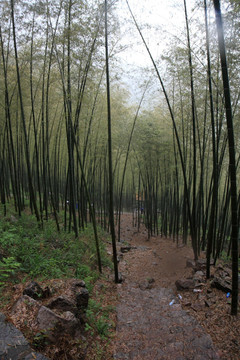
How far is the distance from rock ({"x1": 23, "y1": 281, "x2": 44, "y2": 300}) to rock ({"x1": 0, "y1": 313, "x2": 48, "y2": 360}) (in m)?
0.41

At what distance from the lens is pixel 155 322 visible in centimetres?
264

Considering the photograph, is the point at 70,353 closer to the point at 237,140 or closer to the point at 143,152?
the point at 237,140

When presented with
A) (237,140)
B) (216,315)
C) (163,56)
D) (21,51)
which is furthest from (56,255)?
(237,140)

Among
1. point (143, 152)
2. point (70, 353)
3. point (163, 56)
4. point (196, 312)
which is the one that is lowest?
point (196, 312)

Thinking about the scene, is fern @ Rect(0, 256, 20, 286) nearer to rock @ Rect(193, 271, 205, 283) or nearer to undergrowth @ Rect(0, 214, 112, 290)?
undergrowth @ Rect(0, 214, 112, 290)

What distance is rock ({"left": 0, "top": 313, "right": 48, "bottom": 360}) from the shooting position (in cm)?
138

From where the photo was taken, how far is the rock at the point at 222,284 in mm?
3010

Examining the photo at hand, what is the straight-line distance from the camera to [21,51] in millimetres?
4609

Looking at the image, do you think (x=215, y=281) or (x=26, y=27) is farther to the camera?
(x=26, y=27)

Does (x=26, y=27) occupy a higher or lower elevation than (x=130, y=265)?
higher

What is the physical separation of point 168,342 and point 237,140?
14.9 feet

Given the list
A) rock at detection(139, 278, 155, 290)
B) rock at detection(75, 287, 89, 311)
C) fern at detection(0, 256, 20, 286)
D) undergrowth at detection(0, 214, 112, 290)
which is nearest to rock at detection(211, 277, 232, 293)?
rock at detection(139, 278, 155, 290)

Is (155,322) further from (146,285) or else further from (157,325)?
(146,285)

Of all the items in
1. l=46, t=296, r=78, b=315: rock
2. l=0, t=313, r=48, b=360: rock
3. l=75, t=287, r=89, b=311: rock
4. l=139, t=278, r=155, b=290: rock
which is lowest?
l=139, t=278, r=155, b=290: rock
